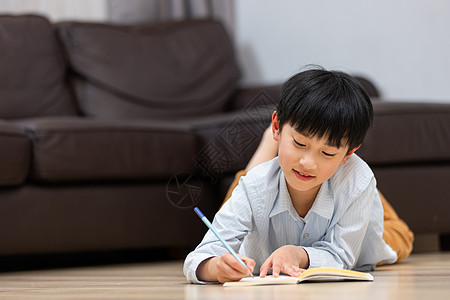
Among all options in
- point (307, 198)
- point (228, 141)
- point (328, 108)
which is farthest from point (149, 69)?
point (328, 108)

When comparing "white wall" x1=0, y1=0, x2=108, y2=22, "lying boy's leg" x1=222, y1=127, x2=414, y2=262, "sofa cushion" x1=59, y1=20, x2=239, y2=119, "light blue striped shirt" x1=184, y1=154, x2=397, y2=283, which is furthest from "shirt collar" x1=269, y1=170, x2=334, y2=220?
"white wall" x1=0, y1=0, x2=108, y2=22

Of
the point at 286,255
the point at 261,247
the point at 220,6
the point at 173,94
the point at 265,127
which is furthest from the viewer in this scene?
the point at 220,6

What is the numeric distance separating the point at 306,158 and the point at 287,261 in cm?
19

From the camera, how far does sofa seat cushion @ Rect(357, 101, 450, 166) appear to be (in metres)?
1.77

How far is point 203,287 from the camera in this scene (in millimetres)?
1098

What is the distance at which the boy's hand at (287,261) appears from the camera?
3.67 ft

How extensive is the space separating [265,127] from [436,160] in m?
0.51

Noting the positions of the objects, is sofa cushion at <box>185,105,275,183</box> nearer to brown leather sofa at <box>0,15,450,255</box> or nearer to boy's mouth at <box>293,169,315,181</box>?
brown leather sofa at <box>0,15,450,255</box>

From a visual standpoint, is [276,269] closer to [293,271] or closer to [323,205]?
[293,271]

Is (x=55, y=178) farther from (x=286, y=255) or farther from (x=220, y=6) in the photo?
(x=220, y=6)

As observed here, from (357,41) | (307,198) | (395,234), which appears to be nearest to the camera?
(307,198)

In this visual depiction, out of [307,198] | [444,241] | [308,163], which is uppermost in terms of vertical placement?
[308,163]

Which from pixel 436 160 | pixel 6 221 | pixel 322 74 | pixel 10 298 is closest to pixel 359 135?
pixel 322 74

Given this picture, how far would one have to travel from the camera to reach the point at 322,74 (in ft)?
3.88
